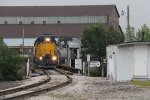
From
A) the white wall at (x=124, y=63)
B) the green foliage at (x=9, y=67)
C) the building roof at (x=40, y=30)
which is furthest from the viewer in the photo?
the building roof at (x=40, y=30)

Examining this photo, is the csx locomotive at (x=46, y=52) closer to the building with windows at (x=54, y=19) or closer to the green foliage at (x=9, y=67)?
the green foliage at (x=9, y=67)

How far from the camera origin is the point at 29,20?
5586 inches

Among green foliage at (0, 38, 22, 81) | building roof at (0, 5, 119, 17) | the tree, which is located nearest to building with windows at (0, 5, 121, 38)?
building roof at (0, 5, 119, 17)

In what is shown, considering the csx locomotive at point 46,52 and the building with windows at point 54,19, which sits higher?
the building with windows at point 54,19

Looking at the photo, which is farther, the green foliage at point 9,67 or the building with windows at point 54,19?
the building with windows at point 54,19

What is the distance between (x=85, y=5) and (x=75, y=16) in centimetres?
686

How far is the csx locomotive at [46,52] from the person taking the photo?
51.5 metres

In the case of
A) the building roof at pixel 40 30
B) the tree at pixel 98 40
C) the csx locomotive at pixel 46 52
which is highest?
the building roof at pixel 40 30

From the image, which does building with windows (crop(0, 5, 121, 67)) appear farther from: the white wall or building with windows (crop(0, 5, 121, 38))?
the white wall

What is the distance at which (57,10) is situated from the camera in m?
146

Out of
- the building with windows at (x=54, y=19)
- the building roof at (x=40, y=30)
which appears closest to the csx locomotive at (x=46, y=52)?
the building roof at (x=40, y=30)

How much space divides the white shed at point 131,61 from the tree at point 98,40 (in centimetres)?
5176

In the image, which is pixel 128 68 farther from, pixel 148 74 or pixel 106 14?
pixel 106 14

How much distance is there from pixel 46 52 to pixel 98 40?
40.7 metres
